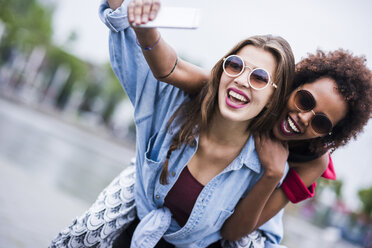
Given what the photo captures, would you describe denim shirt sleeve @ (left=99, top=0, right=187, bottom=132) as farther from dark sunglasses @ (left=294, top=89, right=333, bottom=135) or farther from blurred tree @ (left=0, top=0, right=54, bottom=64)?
blurred tree @ (left=0, top=0, right=54, bottom=64)

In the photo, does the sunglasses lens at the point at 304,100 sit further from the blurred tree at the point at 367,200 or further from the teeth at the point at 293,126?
the blurred tree at the point at 367,200

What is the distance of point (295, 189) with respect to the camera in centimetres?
227

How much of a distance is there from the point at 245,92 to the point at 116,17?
0.86 metres

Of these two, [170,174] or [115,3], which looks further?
[170,174]

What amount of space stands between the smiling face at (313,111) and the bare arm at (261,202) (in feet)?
0.48

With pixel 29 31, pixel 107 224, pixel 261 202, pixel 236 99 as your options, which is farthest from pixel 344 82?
pixel 29 31

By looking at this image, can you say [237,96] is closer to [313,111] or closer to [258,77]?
[258,77]

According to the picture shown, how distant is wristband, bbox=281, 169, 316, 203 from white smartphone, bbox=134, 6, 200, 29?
1493 mm

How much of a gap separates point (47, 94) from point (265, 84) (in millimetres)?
42290

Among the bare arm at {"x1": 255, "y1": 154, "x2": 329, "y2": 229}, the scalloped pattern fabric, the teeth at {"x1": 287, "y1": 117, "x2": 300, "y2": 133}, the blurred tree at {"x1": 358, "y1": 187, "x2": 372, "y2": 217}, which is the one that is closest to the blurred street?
the scalloped pattern fabric

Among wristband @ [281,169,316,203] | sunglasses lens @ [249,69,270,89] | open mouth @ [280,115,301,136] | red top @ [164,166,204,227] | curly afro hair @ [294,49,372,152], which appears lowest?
red top @ [164,166,204,227]

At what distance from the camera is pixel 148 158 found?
212cm

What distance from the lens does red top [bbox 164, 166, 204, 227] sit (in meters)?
2.11

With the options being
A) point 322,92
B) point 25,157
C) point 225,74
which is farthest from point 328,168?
point 25,157
